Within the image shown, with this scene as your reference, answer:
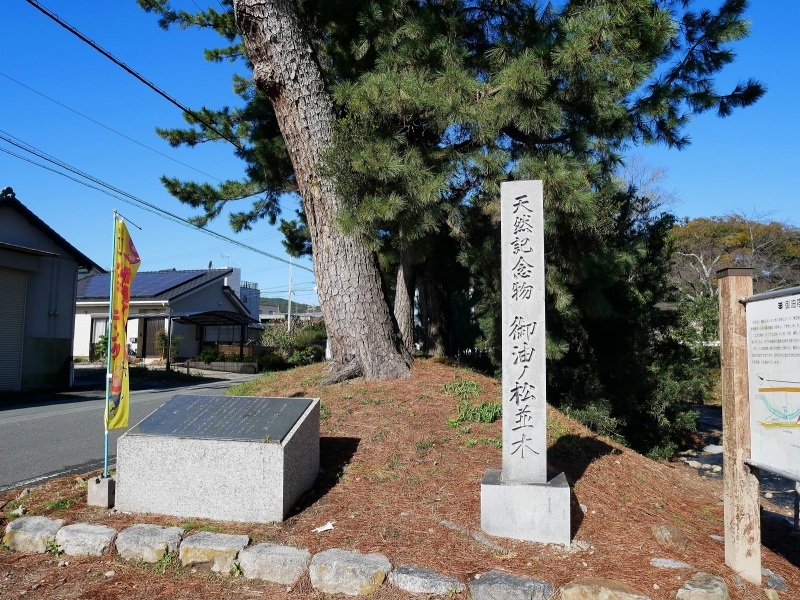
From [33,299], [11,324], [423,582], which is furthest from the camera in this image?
[33,299]

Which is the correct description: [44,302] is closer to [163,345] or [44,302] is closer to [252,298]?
[163,345]

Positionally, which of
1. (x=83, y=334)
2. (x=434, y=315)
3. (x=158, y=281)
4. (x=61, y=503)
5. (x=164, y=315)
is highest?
(x=158, y=281)

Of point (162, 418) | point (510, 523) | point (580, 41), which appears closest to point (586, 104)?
point (580, 41)

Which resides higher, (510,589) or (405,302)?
(405,302)

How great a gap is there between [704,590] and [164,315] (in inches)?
1077

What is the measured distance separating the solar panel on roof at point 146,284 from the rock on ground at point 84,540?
85.0 feet

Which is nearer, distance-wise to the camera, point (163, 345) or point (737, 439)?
point (737, 439)

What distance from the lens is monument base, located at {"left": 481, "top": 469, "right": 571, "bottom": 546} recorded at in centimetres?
434

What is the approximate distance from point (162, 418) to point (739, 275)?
15.8ft

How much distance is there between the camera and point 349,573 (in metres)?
3.85

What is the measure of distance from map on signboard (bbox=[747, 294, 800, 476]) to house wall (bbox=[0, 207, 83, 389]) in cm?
1714

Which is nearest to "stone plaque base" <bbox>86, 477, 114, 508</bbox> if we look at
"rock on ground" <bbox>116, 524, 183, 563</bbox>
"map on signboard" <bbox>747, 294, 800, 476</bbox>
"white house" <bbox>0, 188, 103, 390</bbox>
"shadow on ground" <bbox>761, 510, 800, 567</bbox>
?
"rock on ground" <bbox>116, 524, 183, 563</bbox>

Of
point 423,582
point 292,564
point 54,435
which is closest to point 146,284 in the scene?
point 54,435

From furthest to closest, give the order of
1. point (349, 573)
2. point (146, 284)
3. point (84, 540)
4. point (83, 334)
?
1. point (146, 284)
2. point (83, 334)
3. point (84, 540)
4. point (349, 573)
